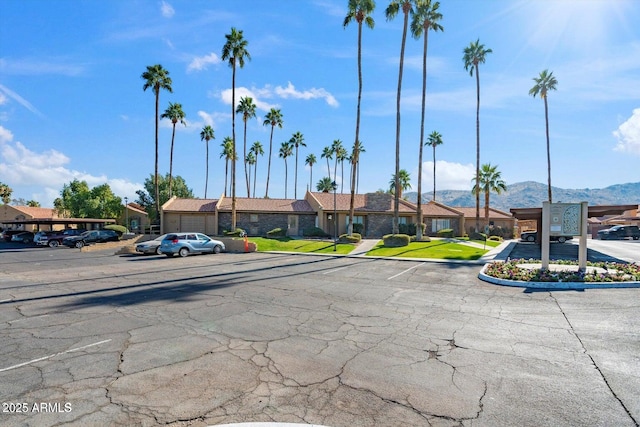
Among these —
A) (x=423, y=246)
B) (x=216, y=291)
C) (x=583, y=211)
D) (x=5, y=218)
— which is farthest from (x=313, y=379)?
(x=5, y=218)

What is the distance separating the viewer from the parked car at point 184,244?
24.5 meters

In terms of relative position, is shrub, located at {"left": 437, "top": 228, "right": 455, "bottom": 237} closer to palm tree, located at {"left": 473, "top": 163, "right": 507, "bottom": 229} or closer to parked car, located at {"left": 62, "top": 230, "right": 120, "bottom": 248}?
palm tree, located at {"left": 473, "top": 163, "right": 507, "bottom": 229}

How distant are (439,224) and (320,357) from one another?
4255cm

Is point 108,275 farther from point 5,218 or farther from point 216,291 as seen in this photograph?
point 5,218

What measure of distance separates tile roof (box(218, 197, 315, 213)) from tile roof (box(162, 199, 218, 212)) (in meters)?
1.64

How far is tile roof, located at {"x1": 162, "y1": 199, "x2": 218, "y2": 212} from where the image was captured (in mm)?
41125

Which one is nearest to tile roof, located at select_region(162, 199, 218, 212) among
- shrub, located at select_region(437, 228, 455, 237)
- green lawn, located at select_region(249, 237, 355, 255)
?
green lawn, located at select_region(249, 237, 355, 255)

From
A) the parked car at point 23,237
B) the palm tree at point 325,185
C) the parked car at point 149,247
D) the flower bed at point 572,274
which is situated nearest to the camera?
the flower bed at point 572,274

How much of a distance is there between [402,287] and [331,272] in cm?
467

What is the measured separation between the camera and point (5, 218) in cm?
6138

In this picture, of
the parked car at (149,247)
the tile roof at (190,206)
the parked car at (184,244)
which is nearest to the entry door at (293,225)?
the tile roof at (190,206)

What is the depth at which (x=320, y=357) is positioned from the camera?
6.19 metres

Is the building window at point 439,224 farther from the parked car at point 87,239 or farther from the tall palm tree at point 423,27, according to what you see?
the parked car at point 87,239

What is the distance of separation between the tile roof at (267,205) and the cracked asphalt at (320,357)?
2915 centimetres
